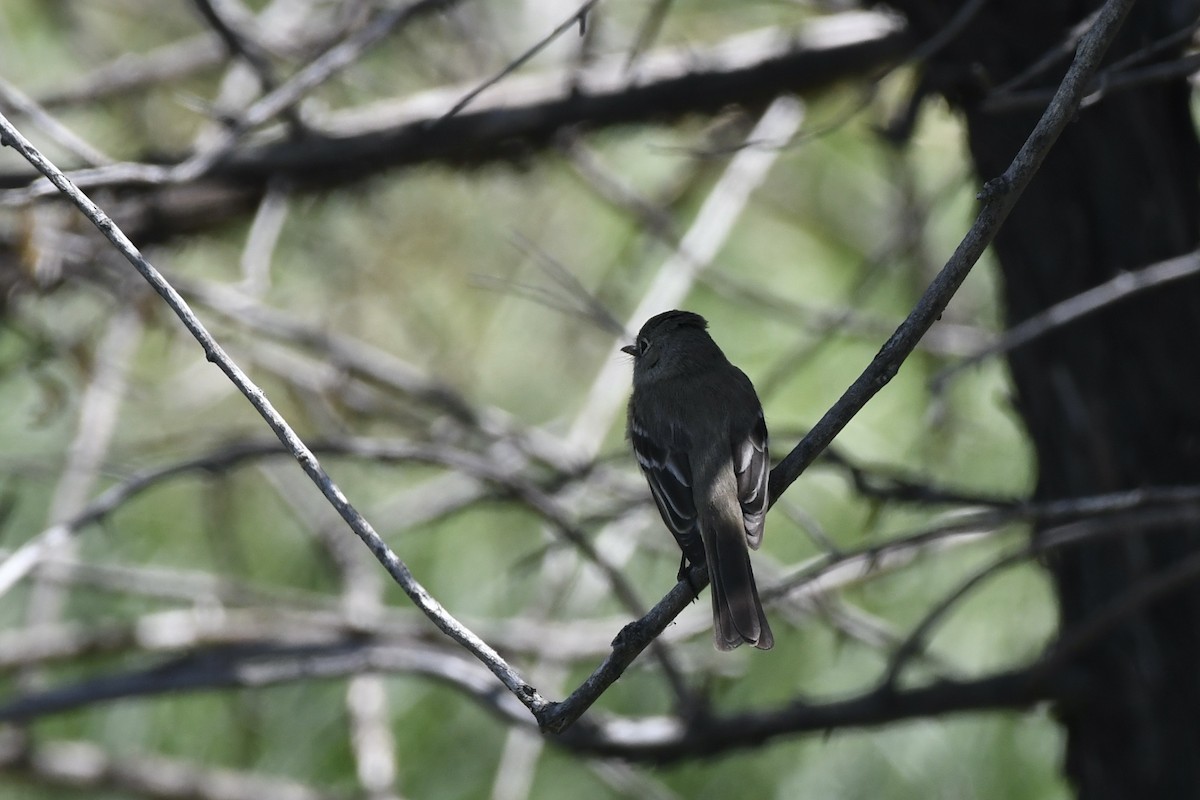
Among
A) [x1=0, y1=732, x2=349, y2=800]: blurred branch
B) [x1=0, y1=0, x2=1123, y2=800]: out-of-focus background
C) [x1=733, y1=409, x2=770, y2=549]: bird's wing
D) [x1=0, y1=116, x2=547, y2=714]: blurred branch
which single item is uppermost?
[x1=0, y1=0, x2=1123, y2=800]: out-of-focus background

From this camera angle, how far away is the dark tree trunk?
3.26m

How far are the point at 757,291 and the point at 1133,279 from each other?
89.3 inches

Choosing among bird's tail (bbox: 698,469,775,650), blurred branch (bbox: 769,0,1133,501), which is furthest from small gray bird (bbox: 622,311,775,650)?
blurred branch (bbox: 769,0,1133,501)

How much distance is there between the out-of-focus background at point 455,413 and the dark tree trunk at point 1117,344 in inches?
12.0

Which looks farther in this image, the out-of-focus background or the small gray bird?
the out-of-focus background

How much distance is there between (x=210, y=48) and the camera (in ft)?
17.7

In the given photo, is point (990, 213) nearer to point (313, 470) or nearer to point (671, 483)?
point (313, 470)

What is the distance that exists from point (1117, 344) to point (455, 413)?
2029 mm

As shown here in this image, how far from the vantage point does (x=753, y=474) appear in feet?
10.7

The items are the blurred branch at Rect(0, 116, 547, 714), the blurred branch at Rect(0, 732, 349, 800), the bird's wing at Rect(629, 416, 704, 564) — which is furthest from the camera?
the blurred branch at Rect(0, 732, 349, 800)

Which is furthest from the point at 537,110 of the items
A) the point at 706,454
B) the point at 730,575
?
the point at 730,575

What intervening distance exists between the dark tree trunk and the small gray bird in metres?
0.79

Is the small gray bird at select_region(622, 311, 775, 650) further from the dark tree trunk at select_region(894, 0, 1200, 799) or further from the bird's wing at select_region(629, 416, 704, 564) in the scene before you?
the dark tree trunk at select_region(894, 0, 1200, 799)

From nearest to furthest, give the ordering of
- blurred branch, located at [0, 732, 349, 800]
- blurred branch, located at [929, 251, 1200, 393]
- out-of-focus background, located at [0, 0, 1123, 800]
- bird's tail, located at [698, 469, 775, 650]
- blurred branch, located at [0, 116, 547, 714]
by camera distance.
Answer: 1. blurred branch, located at [0, 116, 547, 714]
2. bird's tail, located at [698, 469, 775, 650]
3. blurred branch, located at [929, 251, 1200, 393]
4. out-of-focus background, located at [0, 0, 1123, 800]
5. blurred branch, located at [0, 732, 349, 800]
